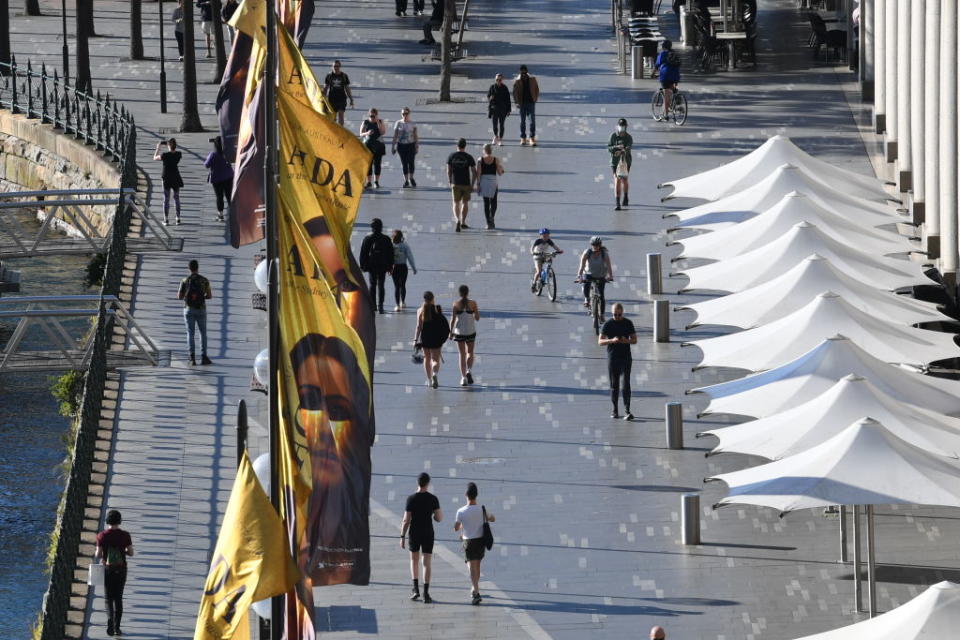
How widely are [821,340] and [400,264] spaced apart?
309 inches

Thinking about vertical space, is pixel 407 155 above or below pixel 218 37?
below

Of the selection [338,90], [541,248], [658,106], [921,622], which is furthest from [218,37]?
[921,622]

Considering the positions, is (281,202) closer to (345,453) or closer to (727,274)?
(345,453)

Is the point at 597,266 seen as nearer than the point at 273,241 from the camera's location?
No

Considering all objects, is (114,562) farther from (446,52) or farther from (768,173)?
(446,52)

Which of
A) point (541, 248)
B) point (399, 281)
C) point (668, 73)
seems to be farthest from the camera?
point (668, 73)

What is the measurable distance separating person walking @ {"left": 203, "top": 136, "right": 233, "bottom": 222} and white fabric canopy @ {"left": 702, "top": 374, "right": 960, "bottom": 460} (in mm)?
15445

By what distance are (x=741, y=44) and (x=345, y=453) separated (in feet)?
117

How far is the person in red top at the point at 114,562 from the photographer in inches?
786

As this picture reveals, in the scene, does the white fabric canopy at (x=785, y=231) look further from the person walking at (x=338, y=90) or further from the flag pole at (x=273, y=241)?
the flag pole at (x=273, y=241)

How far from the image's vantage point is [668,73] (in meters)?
40.8

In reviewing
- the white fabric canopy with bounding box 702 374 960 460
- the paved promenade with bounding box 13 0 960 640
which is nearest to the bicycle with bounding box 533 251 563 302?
the paved promenade with bounding box 13 0 960 640

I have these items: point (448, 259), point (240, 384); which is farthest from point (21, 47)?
point (240, 384)

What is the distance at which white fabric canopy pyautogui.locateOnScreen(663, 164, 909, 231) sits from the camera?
30156 millimetres
